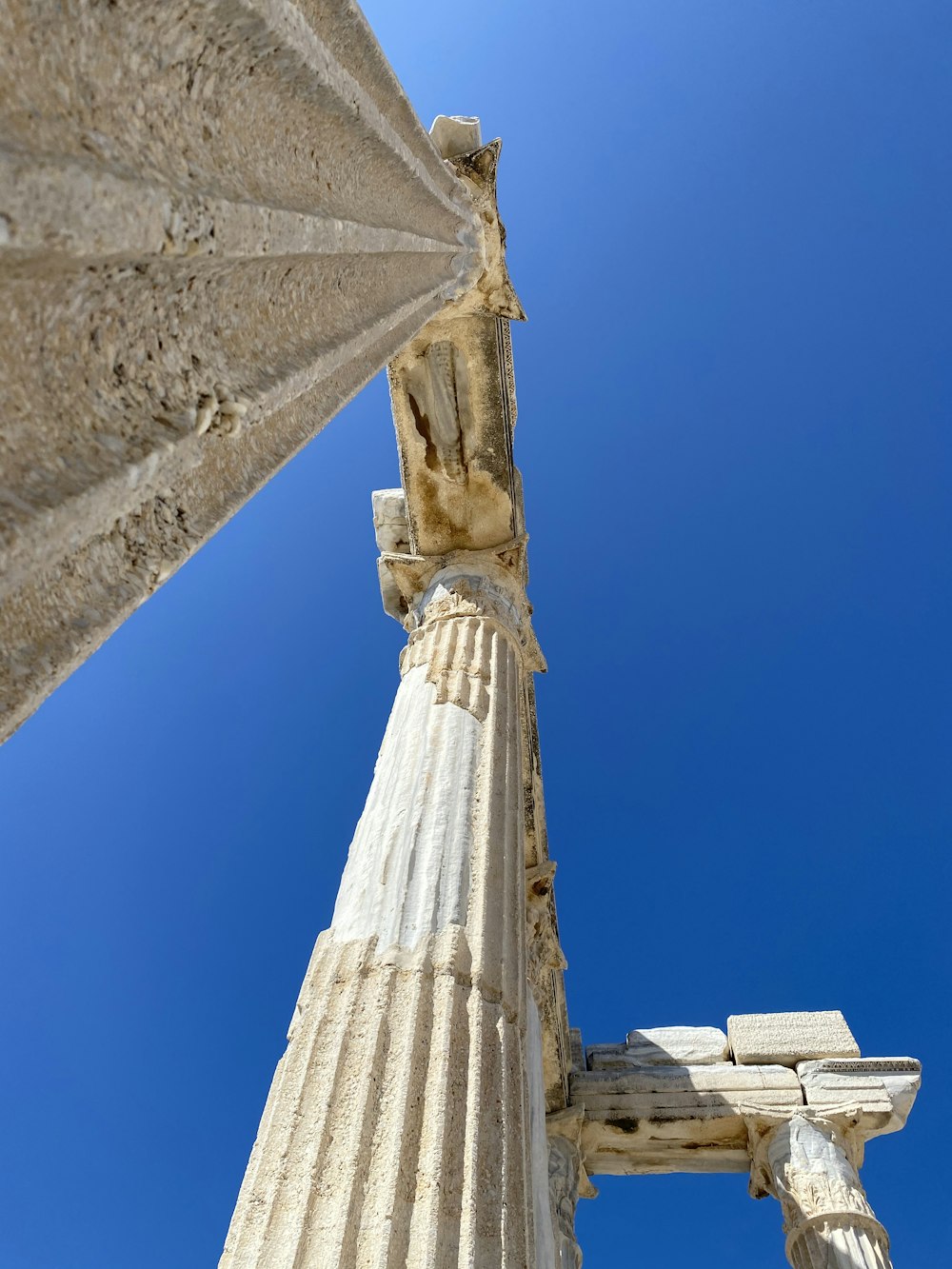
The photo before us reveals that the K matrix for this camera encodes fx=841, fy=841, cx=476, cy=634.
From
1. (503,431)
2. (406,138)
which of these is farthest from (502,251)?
(406,138)

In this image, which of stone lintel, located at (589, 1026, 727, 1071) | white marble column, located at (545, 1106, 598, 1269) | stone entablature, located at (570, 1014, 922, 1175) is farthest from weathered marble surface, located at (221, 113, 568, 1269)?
stone lintel, located at (589, 1026, 727, 1071)

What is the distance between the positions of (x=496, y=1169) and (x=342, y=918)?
1568 millimetres

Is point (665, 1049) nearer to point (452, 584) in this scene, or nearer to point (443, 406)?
point (452, 584)

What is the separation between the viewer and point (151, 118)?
1591mm

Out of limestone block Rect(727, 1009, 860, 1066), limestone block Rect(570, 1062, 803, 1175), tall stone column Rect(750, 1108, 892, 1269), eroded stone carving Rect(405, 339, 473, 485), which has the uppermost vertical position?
eroded stone carving Rect(405, 339, 473, 485)

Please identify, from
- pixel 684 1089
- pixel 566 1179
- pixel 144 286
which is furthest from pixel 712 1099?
pixel 144 286

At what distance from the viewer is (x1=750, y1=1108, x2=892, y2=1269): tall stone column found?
7445 mm

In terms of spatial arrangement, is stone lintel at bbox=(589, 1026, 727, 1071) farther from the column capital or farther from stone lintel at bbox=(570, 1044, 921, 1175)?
the column capital

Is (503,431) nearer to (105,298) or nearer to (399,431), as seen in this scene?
(399,431)

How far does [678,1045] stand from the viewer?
32.8 feet

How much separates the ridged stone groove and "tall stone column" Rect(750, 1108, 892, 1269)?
8538 millimetres

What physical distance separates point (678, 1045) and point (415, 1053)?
7.51 metres

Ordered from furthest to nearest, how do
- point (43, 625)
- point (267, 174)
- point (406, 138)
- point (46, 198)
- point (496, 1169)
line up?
point (406, 138) → point (496, 1169) → point (267, 174) → point (43, 625) → point (46, 198)

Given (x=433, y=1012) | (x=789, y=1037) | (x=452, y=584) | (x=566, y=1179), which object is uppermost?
(x=452, y=584)
